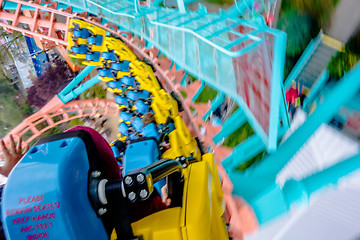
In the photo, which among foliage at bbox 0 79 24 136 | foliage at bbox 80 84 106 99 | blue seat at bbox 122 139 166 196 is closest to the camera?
blue seat at bbox 122 139 166 196

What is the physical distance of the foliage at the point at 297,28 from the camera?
2.33ft

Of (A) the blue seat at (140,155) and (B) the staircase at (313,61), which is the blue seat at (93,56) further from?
(B) the staircase at (313,61)

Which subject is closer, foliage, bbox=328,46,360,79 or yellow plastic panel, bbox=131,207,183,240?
yellow plastic panel, bbox=131,207,183,240

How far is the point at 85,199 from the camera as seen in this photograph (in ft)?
1.40

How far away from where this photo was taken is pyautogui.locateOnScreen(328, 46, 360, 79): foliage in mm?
601

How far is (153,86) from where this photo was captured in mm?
1282

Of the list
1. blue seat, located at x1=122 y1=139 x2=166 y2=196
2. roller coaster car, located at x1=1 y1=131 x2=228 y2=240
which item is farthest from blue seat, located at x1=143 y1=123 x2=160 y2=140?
roller coaster car, located at x1=1 y1=131 x2=228 y2=240

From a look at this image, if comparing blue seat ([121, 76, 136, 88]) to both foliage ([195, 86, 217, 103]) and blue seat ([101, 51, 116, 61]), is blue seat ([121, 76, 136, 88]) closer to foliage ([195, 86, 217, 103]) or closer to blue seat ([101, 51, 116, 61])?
blue seat ([101, 51, 116, 61])

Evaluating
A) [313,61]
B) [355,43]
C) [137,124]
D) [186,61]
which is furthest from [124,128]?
[355,43]

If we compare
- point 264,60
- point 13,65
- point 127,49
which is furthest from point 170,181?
point 13,65

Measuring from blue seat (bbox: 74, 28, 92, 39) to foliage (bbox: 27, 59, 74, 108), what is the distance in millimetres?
799

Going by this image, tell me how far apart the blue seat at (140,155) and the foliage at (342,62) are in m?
0.60

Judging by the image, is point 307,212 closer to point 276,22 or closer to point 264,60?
point 264,60

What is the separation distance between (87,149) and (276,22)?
0.58 metres
